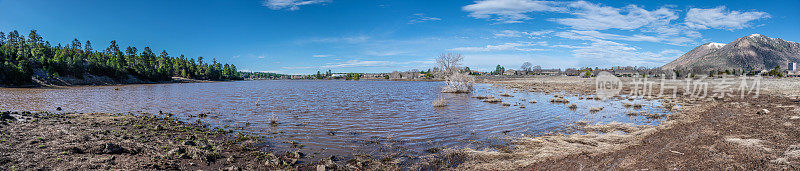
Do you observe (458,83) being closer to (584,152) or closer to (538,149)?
(538,149)

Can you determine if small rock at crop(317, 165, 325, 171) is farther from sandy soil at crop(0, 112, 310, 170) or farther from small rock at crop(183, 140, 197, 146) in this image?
small rock at crop(183, 140, 197, 146)

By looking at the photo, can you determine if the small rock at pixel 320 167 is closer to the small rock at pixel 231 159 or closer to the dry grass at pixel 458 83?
the small rock at pixel 231 159

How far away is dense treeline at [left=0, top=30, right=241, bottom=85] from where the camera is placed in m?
52.7

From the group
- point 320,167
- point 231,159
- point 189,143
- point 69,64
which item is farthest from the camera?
point 69,64

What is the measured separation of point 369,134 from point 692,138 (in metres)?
10.9

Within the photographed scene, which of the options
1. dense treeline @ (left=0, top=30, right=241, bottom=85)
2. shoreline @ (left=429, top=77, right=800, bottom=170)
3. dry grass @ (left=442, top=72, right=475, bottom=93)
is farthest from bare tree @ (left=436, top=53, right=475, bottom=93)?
dense treeline @ (left=0, top=30, right=241, bottom=85)

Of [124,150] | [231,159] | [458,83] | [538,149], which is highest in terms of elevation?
[458,83]

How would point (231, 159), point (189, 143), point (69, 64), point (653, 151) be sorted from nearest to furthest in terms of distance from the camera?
point (231, 159), point (653, 151), point (189, 143), point (69, 64)

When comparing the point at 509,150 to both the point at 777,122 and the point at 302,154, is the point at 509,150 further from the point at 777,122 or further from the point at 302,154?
the point at 777,122

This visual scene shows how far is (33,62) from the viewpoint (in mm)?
64688

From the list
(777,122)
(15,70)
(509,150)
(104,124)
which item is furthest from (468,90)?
(15,70)

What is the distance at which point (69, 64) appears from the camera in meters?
67.4

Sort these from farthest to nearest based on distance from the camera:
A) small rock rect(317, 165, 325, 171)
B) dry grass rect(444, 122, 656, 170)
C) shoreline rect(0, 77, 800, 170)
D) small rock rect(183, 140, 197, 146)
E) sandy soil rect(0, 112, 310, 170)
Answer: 1. small rock rect(183, 140, 197, 146)
2. dry grass rect(444, 122, 656, 170)
3. shoreline rect(0, 77, 800, 170)
4. small rock rect(317, 165, 325, 171)
5. sandy soil rect(0, 112, 310, 170)

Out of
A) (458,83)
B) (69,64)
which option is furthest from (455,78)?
(69,64)
